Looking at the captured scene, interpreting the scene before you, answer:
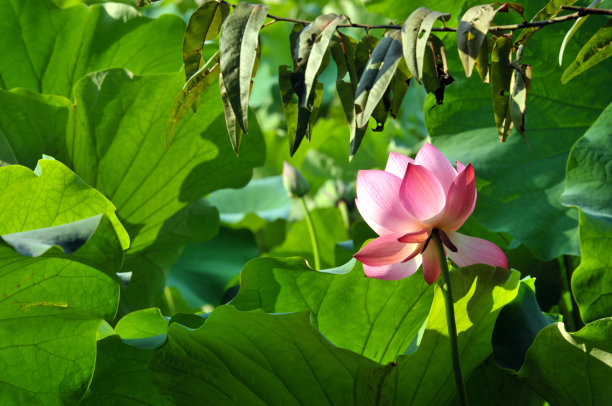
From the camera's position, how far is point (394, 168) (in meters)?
0.70

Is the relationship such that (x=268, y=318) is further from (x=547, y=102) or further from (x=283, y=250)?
(x=283, y=250)

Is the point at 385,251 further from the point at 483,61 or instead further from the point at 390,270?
the point at 483,61

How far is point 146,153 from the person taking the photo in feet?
3.81

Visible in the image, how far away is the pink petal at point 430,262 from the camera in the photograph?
0.67 m

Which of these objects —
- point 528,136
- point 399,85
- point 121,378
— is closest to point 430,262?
point 399,85

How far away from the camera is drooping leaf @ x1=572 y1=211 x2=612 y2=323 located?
0.86 m

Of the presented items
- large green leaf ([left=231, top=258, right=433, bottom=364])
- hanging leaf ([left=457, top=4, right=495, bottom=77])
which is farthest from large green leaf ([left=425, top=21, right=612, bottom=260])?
hanging leaf ([left=457, top=4, right=495, bottom=77])

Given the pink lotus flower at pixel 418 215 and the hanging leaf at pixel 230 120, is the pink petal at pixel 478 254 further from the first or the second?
the hanging leaf at pixel 230 120

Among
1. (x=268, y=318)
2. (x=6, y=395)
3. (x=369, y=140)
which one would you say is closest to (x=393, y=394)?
(x=268, y=318)

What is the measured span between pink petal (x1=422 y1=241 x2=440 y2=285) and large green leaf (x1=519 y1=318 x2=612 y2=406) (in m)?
0.18

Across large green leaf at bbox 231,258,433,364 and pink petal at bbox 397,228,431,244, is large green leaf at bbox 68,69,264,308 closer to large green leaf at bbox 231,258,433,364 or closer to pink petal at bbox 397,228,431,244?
large green leaf at bbox 231,258,433,364

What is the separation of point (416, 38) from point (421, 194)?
136 millimetres

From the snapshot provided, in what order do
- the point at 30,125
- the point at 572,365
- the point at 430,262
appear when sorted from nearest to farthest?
1. the point at 430,262
2. the point at 572,365
3. the point at 30,125

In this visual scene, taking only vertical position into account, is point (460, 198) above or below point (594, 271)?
above
